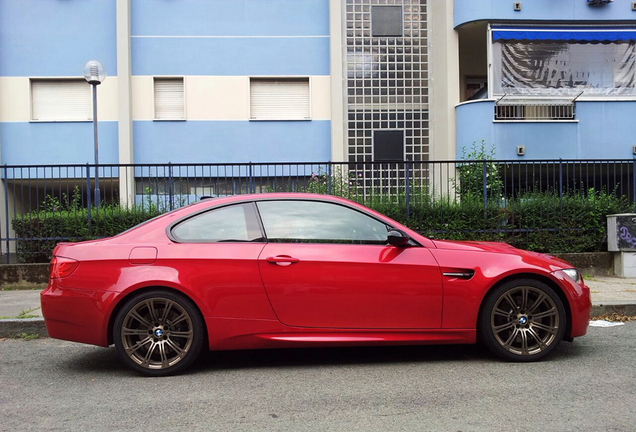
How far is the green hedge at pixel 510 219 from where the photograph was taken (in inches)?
A: 368

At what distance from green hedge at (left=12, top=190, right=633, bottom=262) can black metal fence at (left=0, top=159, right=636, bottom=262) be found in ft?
0.06

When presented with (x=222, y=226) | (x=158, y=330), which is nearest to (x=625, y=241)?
(x=222, y=226)

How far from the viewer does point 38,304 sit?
7367 millimetres

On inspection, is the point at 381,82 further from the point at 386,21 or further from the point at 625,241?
the point at 625,241

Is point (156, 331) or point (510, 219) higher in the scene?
point (510, 219)

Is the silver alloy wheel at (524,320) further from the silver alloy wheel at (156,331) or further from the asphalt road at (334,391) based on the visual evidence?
the silver alloy wheel at (156,331)

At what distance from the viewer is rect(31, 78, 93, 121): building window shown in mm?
15406

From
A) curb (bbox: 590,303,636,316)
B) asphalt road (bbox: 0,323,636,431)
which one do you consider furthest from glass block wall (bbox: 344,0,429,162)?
asphalt road (bbox: 0,323,636,431)

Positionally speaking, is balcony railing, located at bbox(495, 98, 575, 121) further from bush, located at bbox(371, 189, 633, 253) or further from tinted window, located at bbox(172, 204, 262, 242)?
tinted window, located at bbox(172, 204, 262, 242)

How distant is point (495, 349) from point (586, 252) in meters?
5.74

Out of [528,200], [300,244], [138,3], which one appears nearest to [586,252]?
[528,200]

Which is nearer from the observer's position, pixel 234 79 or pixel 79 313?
pixel 79 313

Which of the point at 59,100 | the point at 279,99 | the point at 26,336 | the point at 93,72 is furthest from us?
the point at 279,99

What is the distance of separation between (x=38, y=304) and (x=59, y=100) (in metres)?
9.78
